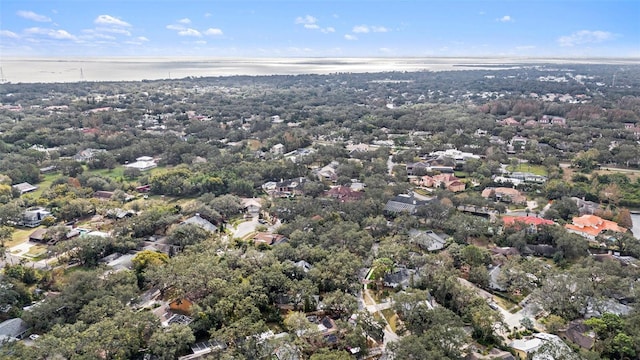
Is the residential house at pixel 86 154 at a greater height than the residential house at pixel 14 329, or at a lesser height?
greater

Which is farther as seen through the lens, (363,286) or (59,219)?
(59,219)

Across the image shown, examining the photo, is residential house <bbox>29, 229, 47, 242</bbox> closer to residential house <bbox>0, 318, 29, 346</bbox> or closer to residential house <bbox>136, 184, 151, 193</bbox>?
residential house <bbox>136, 184, 151, 193</bbox>

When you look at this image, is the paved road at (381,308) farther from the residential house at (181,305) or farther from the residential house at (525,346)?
the residential house at (181,305)

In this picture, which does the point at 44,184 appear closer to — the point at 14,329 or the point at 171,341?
the point at 14,329

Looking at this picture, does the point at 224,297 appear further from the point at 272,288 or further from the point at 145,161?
the point at 145,161

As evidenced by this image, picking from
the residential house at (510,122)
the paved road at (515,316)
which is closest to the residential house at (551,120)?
the residential house at (510,122)

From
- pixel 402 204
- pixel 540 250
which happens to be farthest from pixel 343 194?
pixel 540 250

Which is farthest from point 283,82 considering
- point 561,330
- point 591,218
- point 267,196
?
point 561,330
